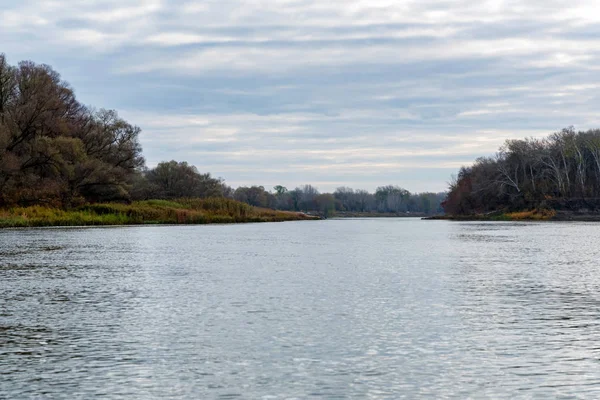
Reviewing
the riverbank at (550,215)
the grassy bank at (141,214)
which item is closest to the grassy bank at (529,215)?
the riverbank at (550,215)

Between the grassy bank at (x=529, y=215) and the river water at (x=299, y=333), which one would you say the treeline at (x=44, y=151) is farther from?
the grassy bank at (x=529, y=215)

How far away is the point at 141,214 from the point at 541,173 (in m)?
85.3

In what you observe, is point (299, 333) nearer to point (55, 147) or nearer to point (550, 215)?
point (55, 147)

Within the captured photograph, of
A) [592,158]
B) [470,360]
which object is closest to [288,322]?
[470,360]

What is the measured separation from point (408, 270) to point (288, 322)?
1136cm

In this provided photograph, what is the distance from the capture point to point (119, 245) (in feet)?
130

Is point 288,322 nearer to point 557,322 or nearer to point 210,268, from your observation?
point 557,322

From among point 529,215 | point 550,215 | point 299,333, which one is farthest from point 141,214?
point 550,215

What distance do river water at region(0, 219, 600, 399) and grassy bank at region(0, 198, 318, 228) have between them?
46.4m

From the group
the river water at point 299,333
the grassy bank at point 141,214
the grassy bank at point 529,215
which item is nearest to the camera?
the river water at point 299,333

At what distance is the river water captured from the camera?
8.88m

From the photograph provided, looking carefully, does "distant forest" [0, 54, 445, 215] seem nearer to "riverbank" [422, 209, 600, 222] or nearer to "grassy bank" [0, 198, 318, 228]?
"grassy bank" [0, 198, 318, 228]

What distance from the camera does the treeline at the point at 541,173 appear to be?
439 ft

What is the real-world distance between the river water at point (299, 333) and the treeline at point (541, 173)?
11526 centimetres
